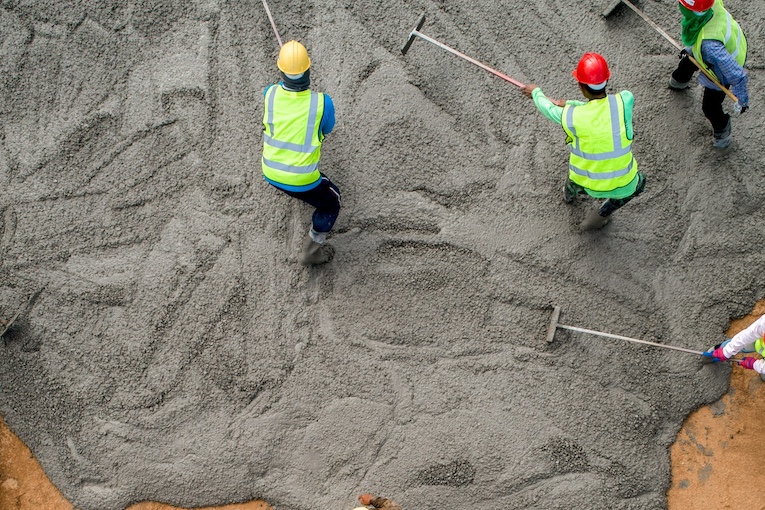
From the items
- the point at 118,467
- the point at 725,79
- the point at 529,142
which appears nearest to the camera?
the point at 725,79

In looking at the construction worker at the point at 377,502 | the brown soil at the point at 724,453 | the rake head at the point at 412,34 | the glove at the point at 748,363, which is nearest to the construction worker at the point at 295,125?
the rake head at the point at 412,34

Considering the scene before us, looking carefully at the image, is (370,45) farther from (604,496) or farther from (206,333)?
(604,496)

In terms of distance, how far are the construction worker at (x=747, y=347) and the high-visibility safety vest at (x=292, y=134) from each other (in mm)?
2665

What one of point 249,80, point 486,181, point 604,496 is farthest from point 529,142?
point 604,496

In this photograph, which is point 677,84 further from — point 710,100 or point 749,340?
point 749,340

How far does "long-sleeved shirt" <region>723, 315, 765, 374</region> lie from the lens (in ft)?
11.3

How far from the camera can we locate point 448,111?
4.15 meters

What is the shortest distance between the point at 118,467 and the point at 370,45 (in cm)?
325

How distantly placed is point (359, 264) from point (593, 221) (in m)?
1.55

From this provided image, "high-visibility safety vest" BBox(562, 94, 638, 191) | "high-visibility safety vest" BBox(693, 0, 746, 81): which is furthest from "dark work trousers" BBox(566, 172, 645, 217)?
"high-visibility safety vest" BBox(693, 0, 746, 81)

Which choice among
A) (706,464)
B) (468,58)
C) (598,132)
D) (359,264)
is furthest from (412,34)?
(706,464)

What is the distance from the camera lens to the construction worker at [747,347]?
11.3 ft

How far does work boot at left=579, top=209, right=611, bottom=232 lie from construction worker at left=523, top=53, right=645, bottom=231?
1.01ft

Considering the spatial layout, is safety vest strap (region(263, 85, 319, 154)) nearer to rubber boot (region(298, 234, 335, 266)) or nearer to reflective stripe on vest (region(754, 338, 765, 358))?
rubber boot (region(298, 234, 335, 266))
